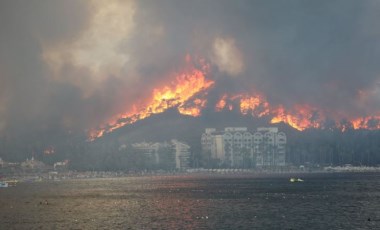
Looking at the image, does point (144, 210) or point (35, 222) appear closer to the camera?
point (35, 222)

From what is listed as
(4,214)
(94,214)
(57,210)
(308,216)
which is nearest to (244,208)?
(308,216)

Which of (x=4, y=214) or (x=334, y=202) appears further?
(x=334, y=202)

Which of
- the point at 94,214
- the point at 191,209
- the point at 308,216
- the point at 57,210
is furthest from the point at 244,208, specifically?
the point at 57,210

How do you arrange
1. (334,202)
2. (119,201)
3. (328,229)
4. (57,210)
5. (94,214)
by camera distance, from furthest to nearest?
(119,201) < (334,202) < (57,210) < (94,214) < (328,229)

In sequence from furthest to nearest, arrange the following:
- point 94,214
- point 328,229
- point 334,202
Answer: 1. point 334,202
2. point 94,214
3. point 328,229

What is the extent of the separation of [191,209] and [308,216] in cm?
3327

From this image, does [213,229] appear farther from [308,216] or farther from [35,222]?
[35,222]

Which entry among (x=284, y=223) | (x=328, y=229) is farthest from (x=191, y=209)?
(x=328, y=229)

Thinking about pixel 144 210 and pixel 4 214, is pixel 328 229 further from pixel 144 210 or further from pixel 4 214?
pixel 4 214

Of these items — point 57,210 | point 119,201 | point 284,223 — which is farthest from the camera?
point 119,201

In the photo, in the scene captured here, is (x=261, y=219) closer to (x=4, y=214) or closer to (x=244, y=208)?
(x=244, y=208)

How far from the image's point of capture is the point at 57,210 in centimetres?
17162

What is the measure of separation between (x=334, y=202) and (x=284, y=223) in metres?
53.9

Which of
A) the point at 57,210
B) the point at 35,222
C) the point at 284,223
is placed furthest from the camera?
the point at 57,210
